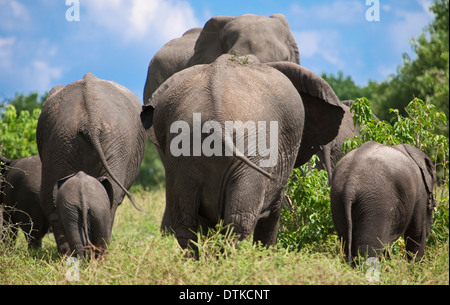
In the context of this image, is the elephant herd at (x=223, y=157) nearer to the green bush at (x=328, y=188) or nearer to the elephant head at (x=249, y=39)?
the green bush at (x=328, y=188)

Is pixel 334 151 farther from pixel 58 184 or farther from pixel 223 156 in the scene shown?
pixel 223 156

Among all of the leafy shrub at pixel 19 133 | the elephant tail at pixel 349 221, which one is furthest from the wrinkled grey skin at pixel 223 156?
Answer: the leafy shrub at pixel 19 133

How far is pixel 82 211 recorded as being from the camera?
535 centimetres

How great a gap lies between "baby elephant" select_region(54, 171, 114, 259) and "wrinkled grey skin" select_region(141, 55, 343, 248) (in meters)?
0.71

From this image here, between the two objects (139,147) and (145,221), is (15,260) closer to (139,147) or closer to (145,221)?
(139,147)

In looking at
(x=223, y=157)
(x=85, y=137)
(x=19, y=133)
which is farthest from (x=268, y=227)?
(x=19, y=133)

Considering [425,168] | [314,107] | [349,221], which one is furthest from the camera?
[425,168]

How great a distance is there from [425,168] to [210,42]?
3.99 metres

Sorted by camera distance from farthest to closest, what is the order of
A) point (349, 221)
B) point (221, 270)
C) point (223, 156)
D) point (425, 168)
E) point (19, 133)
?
point (19, 133), point (425, 168), point (349, 221), point (223, 156), point (221, 270)

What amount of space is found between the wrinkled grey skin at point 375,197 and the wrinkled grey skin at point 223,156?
640 mm

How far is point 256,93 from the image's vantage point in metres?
4.59

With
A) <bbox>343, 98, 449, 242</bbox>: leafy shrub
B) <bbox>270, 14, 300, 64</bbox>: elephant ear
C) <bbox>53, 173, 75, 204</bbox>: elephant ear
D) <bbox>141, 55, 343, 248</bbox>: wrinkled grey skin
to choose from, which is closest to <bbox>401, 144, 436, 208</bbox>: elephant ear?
<bbox>343, 98, 449, 242</bbox>: leafy shrub

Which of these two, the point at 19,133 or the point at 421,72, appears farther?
the point at 421,72

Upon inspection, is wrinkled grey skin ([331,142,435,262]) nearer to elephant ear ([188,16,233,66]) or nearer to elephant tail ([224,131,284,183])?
elephant tail ([224,131,284,183])
